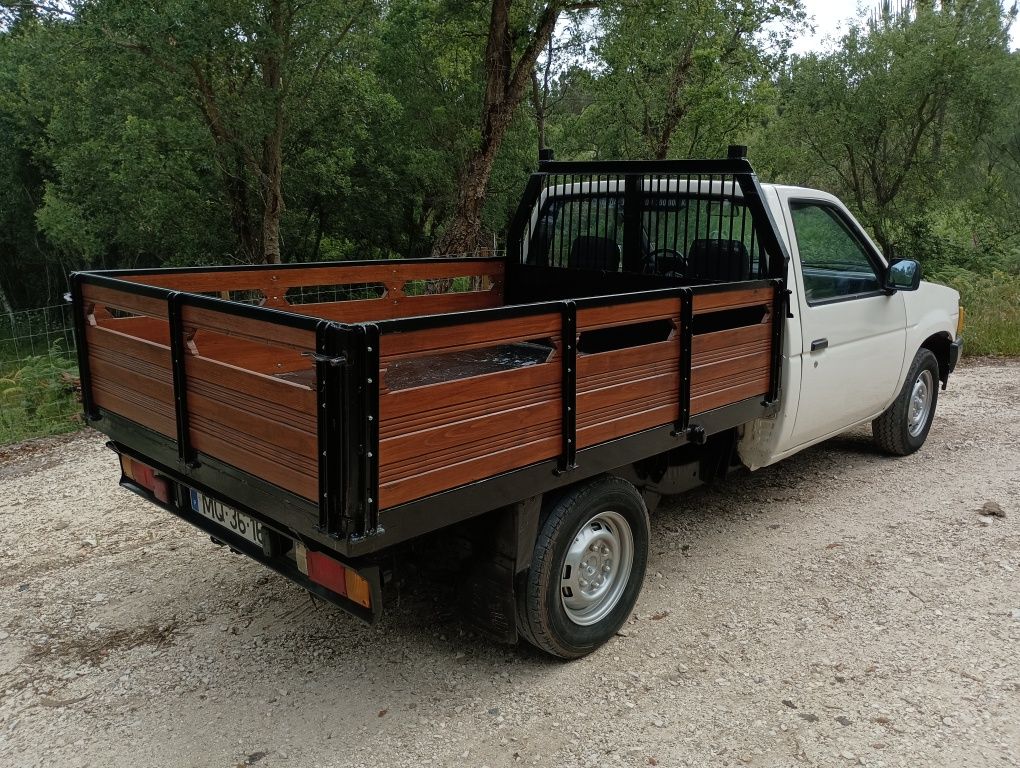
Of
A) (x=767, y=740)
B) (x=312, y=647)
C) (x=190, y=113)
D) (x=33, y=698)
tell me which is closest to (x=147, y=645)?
(x=33, y=698)

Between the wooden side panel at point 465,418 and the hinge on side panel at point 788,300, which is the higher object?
the hinge on side panel at point 788,300

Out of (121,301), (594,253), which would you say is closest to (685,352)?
(594,253)

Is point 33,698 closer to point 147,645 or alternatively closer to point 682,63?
point 147,645

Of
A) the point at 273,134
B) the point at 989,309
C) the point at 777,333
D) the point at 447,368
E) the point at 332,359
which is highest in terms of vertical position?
the point at 273,134

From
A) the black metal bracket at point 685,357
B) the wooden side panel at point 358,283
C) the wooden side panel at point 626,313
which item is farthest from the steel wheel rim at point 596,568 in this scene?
the wooden side panel at point 358,283

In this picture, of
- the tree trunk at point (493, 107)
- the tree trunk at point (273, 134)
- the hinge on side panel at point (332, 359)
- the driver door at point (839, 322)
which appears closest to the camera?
the hinge on side panel at point (332, 359)

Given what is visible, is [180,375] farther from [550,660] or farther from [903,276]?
[903,276]

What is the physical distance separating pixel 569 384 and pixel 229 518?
1448mm

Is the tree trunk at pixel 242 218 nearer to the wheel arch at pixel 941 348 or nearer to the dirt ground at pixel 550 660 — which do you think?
the dirt ground at pixel 550 660

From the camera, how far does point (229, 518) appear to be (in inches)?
125

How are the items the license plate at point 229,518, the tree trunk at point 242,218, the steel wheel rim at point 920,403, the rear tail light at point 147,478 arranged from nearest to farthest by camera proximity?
the license plate at point 229,518, the rear tail light at point 147,478, the steel wheel rim at point 920,403, the tree trunk at point 242,218

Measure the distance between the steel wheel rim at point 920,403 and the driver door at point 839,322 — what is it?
0.69 meters

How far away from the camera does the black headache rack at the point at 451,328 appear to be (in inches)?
95.2

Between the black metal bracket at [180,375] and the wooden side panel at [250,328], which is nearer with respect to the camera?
the wooden side panel at [250,328]
